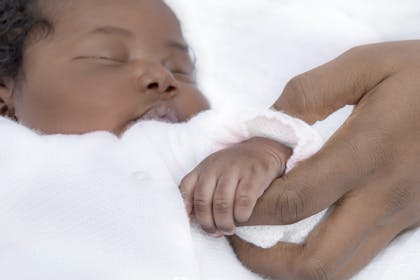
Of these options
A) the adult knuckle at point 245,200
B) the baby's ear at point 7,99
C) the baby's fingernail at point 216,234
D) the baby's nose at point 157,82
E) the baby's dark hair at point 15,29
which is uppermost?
the adult knuckle at point 245,200

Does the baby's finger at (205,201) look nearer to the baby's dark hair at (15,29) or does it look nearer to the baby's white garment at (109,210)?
the baby's white garment at (109,210)

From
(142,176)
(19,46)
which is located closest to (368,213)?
(142,176)

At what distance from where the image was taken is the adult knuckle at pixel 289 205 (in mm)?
757

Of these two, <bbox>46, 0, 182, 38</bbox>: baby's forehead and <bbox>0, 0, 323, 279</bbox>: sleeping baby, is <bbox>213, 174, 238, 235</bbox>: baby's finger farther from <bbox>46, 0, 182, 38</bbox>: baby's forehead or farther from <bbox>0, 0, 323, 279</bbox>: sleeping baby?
<bbox>46, 0, 182, 38</bbox>: baby's forehead

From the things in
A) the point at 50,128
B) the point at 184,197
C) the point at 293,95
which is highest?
the point at 293,95

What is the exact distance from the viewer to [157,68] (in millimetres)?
1102

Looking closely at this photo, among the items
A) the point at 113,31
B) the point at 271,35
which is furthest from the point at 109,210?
the point at 271,35

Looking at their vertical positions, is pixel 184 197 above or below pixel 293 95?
below

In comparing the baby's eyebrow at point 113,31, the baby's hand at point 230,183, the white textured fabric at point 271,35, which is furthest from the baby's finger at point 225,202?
the white textured fabric at point 271,35

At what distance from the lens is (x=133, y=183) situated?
83 cm

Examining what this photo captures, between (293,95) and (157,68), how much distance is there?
0.32 metres

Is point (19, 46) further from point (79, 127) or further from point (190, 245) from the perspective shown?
point (190, 245)

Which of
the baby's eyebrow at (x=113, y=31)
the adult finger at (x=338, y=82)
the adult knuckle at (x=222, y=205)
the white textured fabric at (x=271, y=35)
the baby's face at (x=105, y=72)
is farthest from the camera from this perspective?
the white textured fabric at (x=271, y=35)

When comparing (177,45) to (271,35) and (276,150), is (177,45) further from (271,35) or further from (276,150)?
(276,150)
